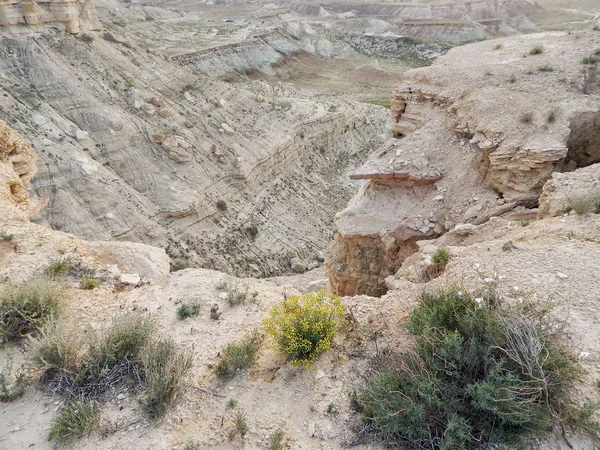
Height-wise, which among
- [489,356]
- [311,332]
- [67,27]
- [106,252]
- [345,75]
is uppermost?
[67,27]

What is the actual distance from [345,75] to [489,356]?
5513cm

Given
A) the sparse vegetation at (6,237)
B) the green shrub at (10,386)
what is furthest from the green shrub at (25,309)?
the sparse vegetation at (6,237)

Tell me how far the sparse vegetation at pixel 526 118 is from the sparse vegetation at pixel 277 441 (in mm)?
10217

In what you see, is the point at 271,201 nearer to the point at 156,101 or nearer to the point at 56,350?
the point at 156,101

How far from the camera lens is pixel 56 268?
7.85 m

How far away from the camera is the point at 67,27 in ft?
79.2

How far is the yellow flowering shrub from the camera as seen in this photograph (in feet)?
18.8

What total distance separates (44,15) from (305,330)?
26944 mm

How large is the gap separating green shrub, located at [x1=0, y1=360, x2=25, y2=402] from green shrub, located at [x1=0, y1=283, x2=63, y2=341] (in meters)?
0.70

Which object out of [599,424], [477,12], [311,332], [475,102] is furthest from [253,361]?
[477,12]

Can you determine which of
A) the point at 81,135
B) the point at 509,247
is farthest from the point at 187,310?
the point at 81,135

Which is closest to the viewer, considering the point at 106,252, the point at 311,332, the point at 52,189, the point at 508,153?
the point at 311,332

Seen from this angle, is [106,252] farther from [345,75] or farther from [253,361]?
[345,75]

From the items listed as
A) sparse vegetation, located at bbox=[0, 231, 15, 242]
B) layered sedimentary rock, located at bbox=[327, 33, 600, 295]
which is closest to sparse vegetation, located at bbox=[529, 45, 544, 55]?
layered sedimentary rock, located at bbox=[327, 33, 600, 295]
